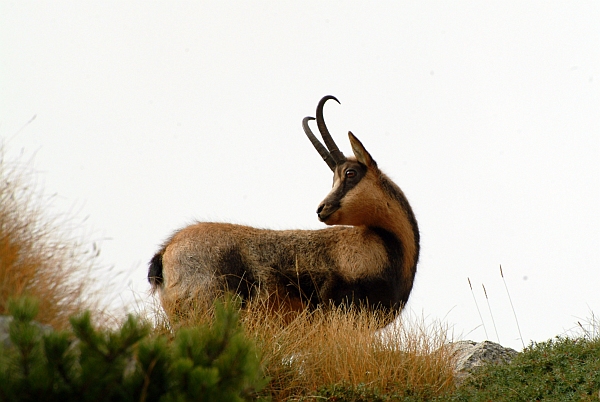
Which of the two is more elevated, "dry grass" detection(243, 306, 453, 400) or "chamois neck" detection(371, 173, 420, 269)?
"chamois neck" detection(371, 173, 420, 269)

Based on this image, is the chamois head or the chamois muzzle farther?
the chamois muzzle

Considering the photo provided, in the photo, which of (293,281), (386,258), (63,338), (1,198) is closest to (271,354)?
(293,281)

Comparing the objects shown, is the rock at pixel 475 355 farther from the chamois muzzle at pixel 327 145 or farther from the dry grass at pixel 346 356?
the chamois muzzle at pixel 327 145

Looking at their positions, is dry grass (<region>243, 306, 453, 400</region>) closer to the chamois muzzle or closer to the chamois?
the chamois

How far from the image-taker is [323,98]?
31.6 ft

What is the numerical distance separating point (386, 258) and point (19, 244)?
4.28 meters

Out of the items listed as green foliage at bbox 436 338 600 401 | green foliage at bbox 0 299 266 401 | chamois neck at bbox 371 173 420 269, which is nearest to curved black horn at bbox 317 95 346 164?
chamois neck at bbox 371 173 420 269

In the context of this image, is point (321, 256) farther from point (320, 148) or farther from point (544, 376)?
point (544, 376)

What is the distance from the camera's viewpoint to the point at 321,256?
344 inches

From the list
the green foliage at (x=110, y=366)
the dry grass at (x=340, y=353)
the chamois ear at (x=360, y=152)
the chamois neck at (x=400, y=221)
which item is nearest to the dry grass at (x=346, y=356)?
the dry grass at (x=340, y=353)

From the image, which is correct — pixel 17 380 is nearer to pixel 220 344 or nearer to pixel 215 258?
pixel 220 344

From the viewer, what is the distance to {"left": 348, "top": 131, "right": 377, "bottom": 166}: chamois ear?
912 centimetres

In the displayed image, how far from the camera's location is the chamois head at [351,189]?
28.9 feet

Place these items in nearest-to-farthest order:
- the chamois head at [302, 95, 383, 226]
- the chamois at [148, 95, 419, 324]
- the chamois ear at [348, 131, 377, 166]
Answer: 1. the chamois at [148, 95, 419, 324]
2. the chamois head at [302, 95, 383, 226]
3. the chamois ear at [348, 131, 377, 166]
